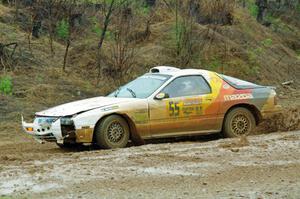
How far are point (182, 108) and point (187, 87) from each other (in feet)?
1.65

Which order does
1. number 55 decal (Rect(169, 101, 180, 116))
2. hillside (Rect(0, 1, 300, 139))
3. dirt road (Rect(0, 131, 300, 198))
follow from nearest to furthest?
dirt road (Rect(0, 131, 300, 198)) → number 55 decal (Rect(169, 101, 180, 116)) → hillside (Rect(0, 1, 300, 139))

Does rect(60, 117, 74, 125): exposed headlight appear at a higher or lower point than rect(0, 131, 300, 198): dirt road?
higher

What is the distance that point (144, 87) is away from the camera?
41.3 feet

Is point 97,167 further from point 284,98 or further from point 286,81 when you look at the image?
point 286,81

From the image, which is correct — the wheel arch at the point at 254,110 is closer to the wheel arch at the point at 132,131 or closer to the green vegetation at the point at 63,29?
the wheel arch at the point at 132,131

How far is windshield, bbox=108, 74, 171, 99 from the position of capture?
12.3m

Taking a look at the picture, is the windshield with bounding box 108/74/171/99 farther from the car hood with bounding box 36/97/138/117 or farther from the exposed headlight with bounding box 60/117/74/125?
the exposed headlight with bounding box 60/117/74/125

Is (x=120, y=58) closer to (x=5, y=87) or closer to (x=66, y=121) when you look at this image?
(x=5, y=87)

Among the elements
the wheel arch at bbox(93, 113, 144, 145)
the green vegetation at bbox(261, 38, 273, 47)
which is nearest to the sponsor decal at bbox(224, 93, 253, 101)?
the wheel arch at bbox(93, 113, 144, 145)

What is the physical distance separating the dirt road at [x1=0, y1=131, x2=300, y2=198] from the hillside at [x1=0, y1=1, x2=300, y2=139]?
4.89 meters

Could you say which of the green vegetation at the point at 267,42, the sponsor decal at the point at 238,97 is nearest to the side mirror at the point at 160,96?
the sponsor decal at the point at 238,97

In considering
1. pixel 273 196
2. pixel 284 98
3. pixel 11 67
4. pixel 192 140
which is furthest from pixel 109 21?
pixel 273 196

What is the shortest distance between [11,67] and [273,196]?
40.0 feet

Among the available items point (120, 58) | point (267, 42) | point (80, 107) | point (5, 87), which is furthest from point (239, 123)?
point (267, 42)
